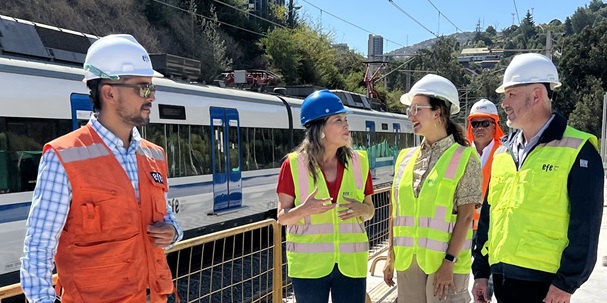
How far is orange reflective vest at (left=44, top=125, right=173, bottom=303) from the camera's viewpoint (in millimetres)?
1964

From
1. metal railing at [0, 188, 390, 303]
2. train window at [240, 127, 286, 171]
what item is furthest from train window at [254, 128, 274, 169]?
metal railing at [0, 188, 390, 303]

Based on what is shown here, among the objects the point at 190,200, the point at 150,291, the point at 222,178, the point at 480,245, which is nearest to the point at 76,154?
the point at 150,291

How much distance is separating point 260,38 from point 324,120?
34045 millimetres

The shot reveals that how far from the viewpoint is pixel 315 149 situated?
3145mm

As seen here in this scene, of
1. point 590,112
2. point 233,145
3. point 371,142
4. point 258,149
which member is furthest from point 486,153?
point 590,112

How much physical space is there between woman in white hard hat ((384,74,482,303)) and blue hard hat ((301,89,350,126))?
45 centimetres

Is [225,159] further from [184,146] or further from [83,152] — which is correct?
[83,152]

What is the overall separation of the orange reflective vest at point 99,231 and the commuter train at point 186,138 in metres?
4.18

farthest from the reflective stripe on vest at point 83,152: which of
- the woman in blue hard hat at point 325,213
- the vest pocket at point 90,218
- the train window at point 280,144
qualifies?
the train window at point 280,144

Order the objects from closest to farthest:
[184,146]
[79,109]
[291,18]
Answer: [79,109] → [184,146] → [291,18]

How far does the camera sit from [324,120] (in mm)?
3180

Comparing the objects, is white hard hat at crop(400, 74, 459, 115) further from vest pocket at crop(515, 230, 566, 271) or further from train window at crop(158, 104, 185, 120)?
train window at crop(158, 104, 185, 120)

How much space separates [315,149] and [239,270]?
5433 mm

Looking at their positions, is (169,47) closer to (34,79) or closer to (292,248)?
(34,79)
